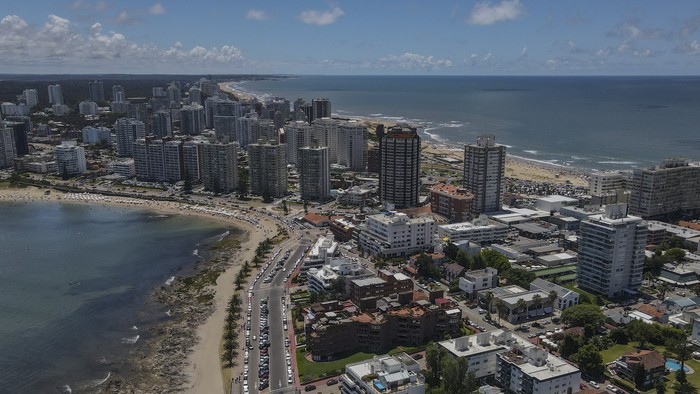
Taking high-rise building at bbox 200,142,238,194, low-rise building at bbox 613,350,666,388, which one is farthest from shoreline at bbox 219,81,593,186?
low-rise building at bbox 613,350,666,388

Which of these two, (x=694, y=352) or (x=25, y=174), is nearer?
(x=694, y=352)

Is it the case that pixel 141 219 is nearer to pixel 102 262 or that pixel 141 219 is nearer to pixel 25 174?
pixel 102 262

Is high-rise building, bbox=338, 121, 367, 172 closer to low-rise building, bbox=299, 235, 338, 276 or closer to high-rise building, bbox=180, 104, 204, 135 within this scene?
low-rise building, bbox=299, 235, 338, 276

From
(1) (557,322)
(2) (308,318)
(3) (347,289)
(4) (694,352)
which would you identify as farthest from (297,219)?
(4) (694,352)

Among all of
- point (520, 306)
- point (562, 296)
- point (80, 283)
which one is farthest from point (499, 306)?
point (80, 283)

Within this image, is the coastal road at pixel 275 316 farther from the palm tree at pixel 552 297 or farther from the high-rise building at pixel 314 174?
the palm tree at pixel 552 297

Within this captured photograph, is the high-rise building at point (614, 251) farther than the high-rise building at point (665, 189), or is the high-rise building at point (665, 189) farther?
the high-rise building at point (665, 189)

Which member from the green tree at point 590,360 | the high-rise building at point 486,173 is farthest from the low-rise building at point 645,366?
the high-rise building at point 486,173
